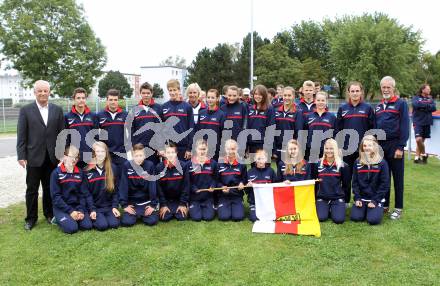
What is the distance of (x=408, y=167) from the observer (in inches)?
390

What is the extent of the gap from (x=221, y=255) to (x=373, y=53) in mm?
41803

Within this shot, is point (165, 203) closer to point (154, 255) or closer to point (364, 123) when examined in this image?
point (154, 255)

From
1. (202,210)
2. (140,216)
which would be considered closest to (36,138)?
(140,216)

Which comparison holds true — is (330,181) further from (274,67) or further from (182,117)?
(274,67)

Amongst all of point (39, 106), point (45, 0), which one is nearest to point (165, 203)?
point (39, 106)

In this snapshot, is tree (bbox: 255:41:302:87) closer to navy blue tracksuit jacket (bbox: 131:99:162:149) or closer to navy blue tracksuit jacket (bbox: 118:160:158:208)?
navy blue tracksuit jacket (bbox: 131:99:162:149)

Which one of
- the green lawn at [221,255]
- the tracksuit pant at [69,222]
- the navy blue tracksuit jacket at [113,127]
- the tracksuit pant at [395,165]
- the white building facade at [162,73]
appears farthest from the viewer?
the white building facade at [162,73]

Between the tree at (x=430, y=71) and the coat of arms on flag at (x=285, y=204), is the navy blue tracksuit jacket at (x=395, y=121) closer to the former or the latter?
the coat of arms on flag at (x=285, y=204)

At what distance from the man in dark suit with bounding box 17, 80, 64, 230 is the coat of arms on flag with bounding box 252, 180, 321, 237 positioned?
113 inches

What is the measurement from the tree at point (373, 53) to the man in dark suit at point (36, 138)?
40.1m

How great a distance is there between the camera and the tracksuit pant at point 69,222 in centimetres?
526

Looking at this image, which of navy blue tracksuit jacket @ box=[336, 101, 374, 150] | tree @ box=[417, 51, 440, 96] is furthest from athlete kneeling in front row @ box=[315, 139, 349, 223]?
tree @ box=[417, 51, 440, 96]

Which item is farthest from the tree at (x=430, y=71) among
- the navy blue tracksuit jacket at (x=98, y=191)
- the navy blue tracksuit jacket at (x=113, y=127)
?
the navy blue tracksuit jacket at (x=98, y=191)

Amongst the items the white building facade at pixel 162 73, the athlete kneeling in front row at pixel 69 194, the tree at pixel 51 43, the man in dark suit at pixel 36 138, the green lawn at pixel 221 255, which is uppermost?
the white building facade at pixel 162 73
